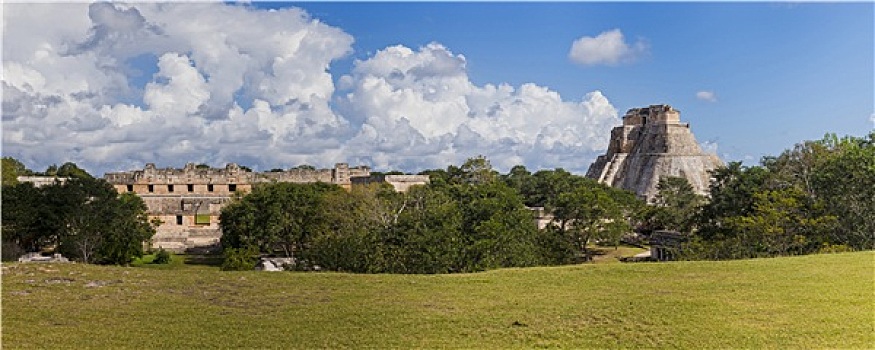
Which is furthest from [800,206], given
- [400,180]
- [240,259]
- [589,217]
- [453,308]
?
[400,180]

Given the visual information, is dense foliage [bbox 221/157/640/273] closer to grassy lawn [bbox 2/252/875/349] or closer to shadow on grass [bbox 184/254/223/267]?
shadow on grass [bbox 184/254/223/267]

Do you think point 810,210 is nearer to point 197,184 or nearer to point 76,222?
point 76,222

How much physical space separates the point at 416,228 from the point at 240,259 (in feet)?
31.9

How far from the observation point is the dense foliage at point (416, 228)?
1817 centimetres

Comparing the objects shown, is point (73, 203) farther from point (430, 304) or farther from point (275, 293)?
point (430, 304)

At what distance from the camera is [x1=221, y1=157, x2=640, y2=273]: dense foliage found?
18.2 m

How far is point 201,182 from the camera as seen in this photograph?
45.5m

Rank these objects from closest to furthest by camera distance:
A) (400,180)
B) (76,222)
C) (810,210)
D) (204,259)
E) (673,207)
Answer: (810,210)
(76,222)
(204,259)
(673,207)
(400,180)

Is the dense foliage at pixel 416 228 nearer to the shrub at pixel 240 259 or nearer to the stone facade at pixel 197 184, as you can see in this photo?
the shrub at pixel 240 259

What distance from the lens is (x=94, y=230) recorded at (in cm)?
2575

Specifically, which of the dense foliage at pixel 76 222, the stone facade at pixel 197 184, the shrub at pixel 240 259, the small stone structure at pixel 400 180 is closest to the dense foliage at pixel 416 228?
the shrub at pixel 240 259

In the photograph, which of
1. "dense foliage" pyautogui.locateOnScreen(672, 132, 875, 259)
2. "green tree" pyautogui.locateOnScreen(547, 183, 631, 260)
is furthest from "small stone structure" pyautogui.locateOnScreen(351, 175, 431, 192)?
"dense foliage" pyautogui.locateOnScreen(672, 132, 875, 259)

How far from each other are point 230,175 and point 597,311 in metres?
39.1

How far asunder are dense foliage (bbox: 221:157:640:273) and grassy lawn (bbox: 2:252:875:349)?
445 centimetres
